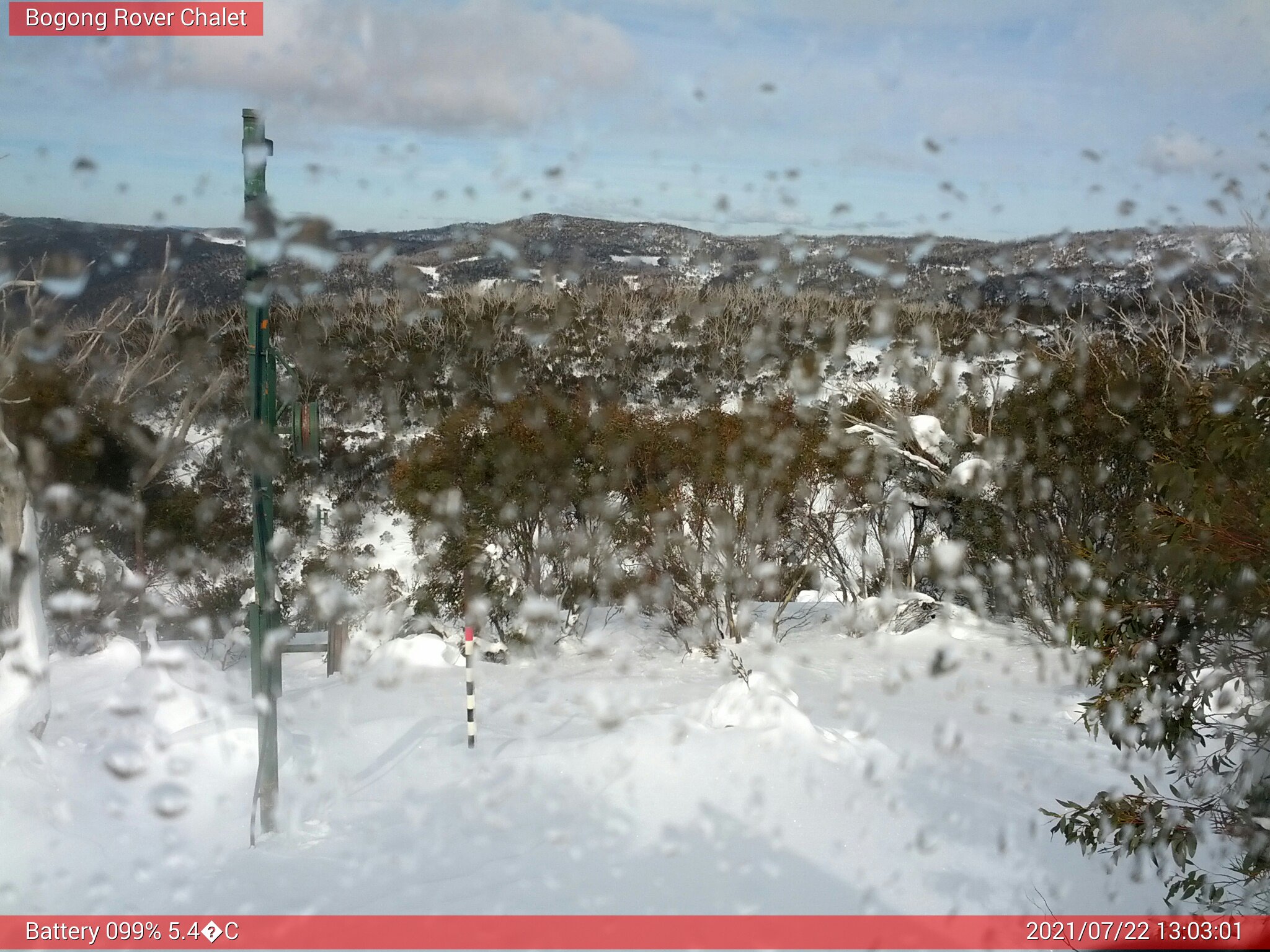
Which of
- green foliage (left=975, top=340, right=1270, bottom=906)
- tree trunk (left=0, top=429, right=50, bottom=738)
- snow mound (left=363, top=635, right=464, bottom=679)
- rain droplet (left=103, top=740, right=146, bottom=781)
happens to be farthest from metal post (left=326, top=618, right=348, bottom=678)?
green foliage (left=975, top=340, right=1270, bottom=906)

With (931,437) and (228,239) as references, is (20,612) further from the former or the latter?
(931,437)

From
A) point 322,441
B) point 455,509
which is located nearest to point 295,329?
point 322,441

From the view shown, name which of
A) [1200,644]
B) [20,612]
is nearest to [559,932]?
[1200,644]

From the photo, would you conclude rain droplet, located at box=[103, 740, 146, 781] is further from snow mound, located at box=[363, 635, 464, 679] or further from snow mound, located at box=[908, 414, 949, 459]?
snow mound, located at box=[908, 414, 949, 459]

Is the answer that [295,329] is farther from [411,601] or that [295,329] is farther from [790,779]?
[790,779]

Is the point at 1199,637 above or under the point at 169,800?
above

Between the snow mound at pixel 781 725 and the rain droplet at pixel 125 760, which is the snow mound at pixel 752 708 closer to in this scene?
the snow mound at pixel 781 725

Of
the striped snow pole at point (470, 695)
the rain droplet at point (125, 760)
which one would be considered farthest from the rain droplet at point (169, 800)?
the striped snow pole at point (470, 695)
